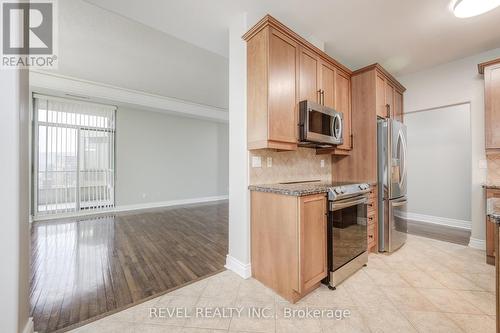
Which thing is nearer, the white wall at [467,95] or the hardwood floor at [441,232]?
the white wall at [467,95]

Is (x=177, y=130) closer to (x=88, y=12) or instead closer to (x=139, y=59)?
(x=139, y=59)

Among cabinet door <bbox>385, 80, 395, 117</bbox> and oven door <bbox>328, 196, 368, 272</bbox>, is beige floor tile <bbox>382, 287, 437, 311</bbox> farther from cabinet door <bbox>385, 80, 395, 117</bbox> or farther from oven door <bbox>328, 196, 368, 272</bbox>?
cabinet door <bbox>385, 80, 395, 117</bbox>

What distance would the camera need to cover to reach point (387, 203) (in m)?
2.80

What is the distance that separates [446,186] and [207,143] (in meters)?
6.39

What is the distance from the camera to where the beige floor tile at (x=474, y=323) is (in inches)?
58.5

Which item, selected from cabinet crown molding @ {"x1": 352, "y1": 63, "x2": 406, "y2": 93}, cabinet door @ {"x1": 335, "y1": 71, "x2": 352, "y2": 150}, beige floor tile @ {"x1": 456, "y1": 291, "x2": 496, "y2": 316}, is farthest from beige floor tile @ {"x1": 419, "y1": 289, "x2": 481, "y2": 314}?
cabinet crown molding @ {"x1": 352, "y1": 63, "x2": 406, "y2": 93}

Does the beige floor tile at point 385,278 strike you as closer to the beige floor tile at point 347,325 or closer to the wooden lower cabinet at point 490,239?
the beige floor tile at point 347,325

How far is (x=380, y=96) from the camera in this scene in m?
2.97

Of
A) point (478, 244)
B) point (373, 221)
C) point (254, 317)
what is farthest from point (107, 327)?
point (478, 244)

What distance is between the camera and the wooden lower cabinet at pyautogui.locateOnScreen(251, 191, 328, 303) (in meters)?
1.77

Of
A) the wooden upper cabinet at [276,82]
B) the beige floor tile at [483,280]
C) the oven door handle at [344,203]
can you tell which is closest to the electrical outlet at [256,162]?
the wooden upper cabinet at [276,82]

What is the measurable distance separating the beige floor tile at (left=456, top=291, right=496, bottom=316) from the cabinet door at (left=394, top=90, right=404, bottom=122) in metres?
2.51

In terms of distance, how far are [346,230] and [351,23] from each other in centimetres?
249

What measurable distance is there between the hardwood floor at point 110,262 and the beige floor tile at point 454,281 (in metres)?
2.38
